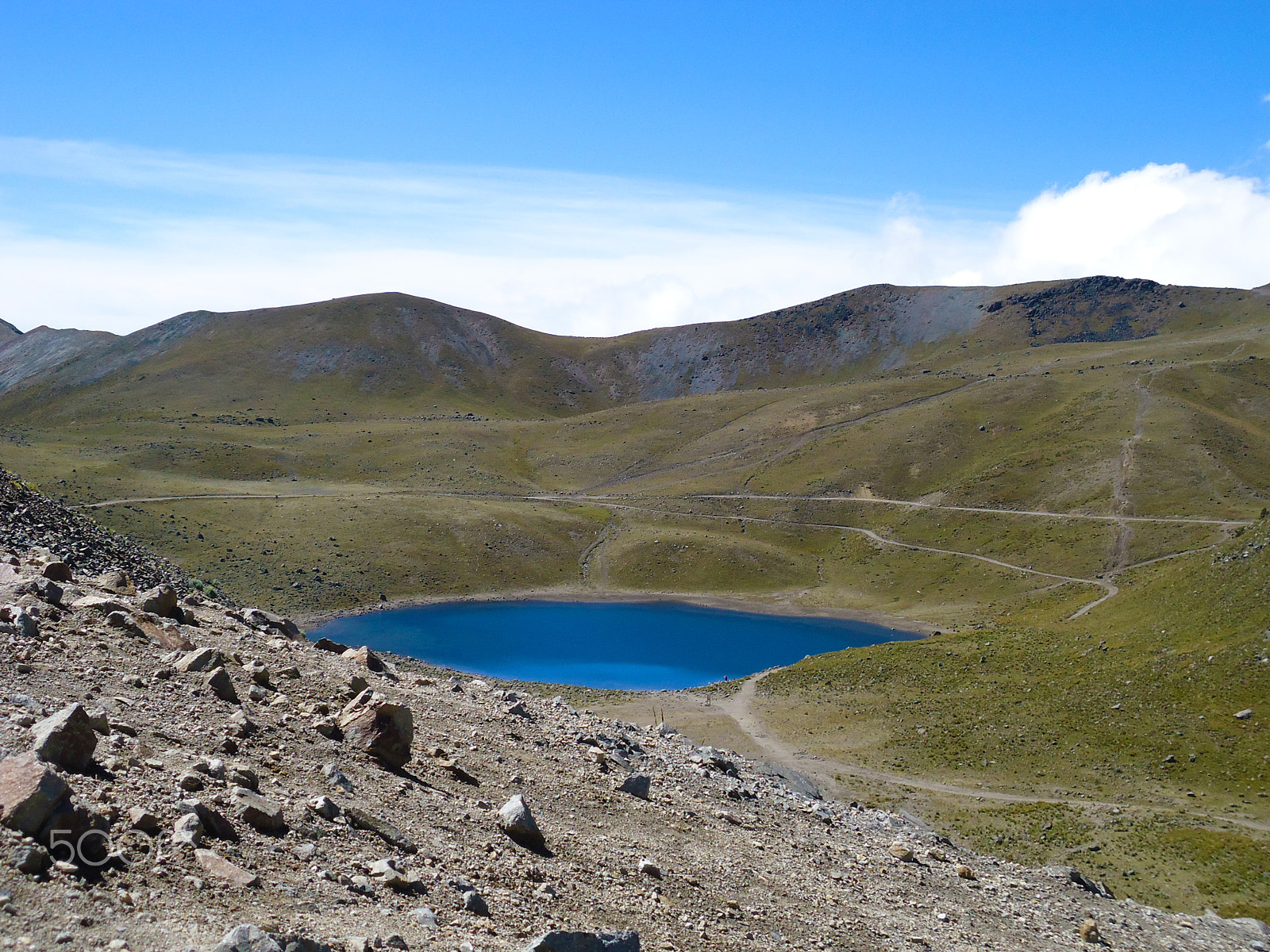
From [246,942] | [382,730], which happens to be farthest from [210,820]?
[382,730]

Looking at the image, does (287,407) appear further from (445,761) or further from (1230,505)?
(445,761)

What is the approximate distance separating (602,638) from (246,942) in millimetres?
80399

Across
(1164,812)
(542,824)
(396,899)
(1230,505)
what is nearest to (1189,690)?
(1164,812)

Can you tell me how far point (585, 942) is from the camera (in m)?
11.3

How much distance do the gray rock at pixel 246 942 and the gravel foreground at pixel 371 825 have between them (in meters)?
0.02

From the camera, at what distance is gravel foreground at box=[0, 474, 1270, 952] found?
30.7 ft

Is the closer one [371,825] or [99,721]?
[99,721]

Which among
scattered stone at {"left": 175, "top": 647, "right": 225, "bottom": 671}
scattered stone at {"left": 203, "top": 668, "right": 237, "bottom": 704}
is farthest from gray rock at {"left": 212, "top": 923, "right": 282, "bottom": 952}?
scattered stone at {"left": 175, "top": 647, "right": 225, "bottom": 671}

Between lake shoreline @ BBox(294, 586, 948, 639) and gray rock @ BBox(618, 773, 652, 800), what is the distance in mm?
71994

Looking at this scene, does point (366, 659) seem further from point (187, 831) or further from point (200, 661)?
point (187, 831)

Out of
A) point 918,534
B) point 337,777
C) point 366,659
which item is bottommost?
point 918,534

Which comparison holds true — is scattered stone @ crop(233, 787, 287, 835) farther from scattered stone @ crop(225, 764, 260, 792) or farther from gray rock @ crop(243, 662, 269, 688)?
gray rock @ crop(243, 662, 269, 688)

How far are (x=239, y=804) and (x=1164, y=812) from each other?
37.8 meters

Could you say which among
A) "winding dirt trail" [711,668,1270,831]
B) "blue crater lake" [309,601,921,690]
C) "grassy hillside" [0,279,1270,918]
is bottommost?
"blue crater lake" [309,601,921,690]
